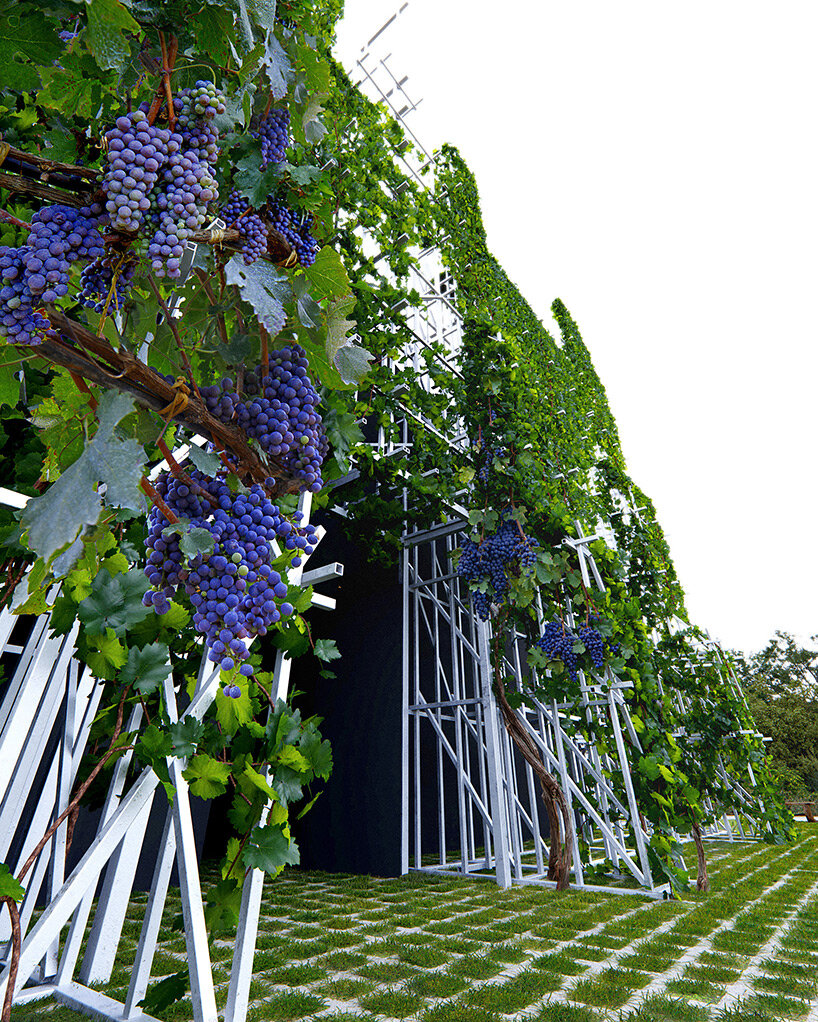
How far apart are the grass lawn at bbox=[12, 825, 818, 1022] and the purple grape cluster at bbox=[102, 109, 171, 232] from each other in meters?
1.86

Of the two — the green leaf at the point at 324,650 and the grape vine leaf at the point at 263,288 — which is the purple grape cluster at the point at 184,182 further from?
the green leaf at the point at 324,650

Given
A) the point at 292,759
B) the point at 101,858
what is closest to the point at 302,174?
the point at 292,759

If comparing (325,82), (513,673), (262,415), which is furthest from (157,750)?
(513,673)

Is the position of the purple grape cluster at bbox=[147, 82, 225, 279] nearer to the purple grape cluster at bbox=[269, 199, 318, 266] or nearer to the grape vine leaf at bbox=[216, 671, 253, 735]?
the purple grape cluster at bbox=[269, 199, 318, 266]

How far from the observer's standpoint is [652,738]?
12.5ft

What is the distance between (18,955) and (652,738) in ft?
12.4

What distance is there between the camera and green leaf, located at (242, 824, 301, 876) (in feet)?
3.35

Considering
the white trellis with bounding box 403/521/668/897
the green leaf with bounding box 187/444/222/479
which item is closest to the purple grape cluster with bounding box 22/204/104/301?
the green leaf with bounding box 187/444/222/479

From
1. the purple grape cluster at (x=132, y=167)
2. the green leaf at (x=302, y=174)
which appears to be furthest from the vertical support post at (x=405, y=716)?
the purple grape cluster at (x=132, y=167)

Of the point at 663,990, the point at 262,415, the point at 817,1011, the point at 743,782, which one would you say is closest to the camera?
the point at 262,415

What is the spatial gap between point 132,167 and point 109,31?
0.60ft

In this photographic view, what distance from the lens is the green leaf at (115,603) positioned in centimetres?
103

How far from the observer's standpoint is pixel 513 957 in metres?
2.17

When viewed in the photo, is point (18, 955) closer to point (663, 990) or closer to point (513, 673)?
point (663, 990)
